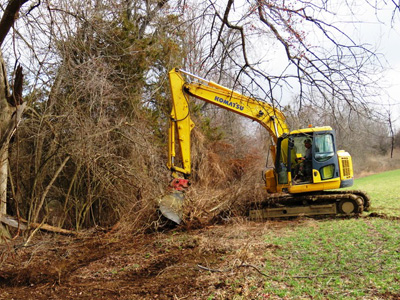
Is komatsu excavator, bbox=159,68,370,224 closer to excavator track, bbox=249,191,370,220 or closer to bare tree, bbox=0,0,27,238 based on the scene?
excavator track, bbox=249,191,370,220

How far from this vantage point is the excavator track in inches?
384

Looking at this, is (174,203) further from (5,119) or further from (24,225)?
(5,119)

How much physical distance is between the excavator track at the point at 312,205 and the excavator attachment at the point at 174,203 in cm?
203

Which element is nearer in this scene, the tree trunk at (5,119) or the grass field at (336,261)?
the grass field at (336,261)

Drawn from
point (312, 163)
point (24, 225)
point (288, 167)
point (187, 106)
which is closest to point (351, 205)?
point (312, 163)

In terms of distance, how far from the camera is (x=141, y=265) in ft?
22.1

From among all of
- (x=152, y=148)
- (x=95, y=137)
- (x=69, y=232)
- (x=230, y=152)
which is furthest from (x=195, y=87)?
(x=230, y=152)

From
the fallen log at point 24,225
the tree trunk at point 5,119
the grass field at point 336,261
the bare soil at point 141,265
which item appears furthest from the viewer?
the fallen log at point 24,225

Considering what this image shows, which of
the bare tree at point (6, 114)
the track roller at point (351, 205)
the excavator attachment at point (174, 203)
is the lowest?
the track roller at point (351, 205)

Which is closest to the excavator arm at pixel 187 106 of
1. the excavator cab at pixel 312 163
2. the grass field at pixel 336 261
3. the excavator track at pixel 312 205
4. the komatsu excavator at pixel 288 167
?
the komatsu excavator at pixel 288 167

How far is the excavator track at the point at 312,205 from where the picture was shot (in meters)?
9.74

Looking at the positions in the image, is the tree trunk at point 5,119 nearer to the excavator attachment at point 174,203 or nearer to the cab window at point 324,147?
the excavator attachment at point 174,203

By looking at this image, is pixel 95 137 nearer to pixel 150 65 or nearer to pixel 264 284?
pixel 150 65

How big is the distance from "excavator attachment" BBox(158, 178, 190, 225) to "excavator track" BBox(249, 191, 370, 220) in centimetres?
203
